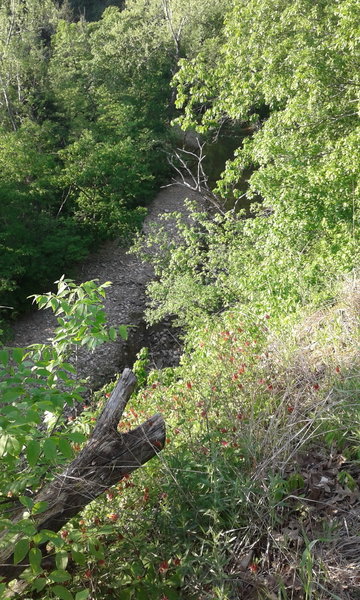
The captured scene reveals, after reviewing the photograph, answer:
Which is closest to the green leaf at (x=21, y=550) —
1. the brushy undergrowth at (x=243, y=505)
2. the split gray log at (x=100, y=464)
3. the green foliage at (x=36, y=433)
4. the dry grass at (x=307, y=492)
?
the green foliage at (x=36, y=433)

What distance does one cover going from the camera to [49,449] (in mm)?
2004

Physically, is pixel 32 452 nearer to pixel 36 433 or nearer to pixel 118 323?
pixel 36 433

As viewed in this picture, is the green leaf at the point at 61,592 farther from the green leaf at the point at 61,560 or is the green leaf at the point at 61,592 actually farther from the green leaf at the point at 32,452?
the green leaf at the point at 32,452

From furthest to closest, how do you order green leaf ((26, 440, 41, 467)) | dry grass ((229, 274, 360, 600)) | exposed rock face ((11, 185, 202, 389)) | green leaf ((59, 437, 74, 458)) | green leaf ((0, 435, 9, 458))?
exposed rock face ((11, 185, 202, 389))
dry grass ((229, 274, 360, 600))
green leaf ((59, 437, 74, 458))
green leaf ((26, 440, 41, 467))
green leaf ((0, 435, 9, 458))

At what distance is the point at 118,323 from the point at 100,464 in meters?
11.6

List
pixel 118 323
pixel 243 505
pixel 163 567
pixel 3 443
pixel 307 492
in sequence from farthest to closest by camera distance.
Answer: pixel 118 323 → pixel 307 492 → pixel 243 505 → pixel 163 567 → pixel 3 443

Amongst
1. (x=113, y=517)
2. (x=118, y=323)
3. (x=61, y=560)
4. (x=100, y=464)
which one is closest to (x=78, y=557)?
(x=61, y=560)

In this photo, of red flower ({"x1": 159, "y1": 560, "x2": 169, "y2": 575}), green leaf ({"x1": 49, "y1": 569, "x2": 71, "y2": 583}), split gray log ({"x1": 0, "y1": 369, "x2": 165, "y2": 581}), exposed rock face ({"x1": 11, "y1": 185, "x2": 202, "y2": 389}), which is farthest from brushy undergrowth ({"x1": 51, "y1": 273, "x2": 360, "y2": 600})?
exposed rock face ({"x1": 11, "y1": 185, "x2": 202, "y2": 389})

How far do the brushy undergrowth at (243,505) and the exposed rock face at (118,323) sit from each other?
6.33m

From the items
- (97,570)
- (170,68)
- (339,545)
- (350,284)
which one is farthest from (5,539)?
(170,68)

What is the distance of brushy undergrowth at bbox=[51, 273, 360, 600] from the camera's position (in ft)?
7.84

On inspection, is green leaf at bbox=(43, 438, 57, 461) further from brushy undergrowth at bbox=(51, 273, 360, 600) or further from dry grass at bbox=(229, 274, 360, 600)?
dry grass at bbox=(229, 274, 360, 600)

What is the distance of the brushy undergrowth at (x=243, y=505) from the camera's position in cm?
239

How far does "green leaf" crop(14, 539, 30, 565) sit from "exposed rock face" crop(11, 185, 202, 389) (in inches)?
298
